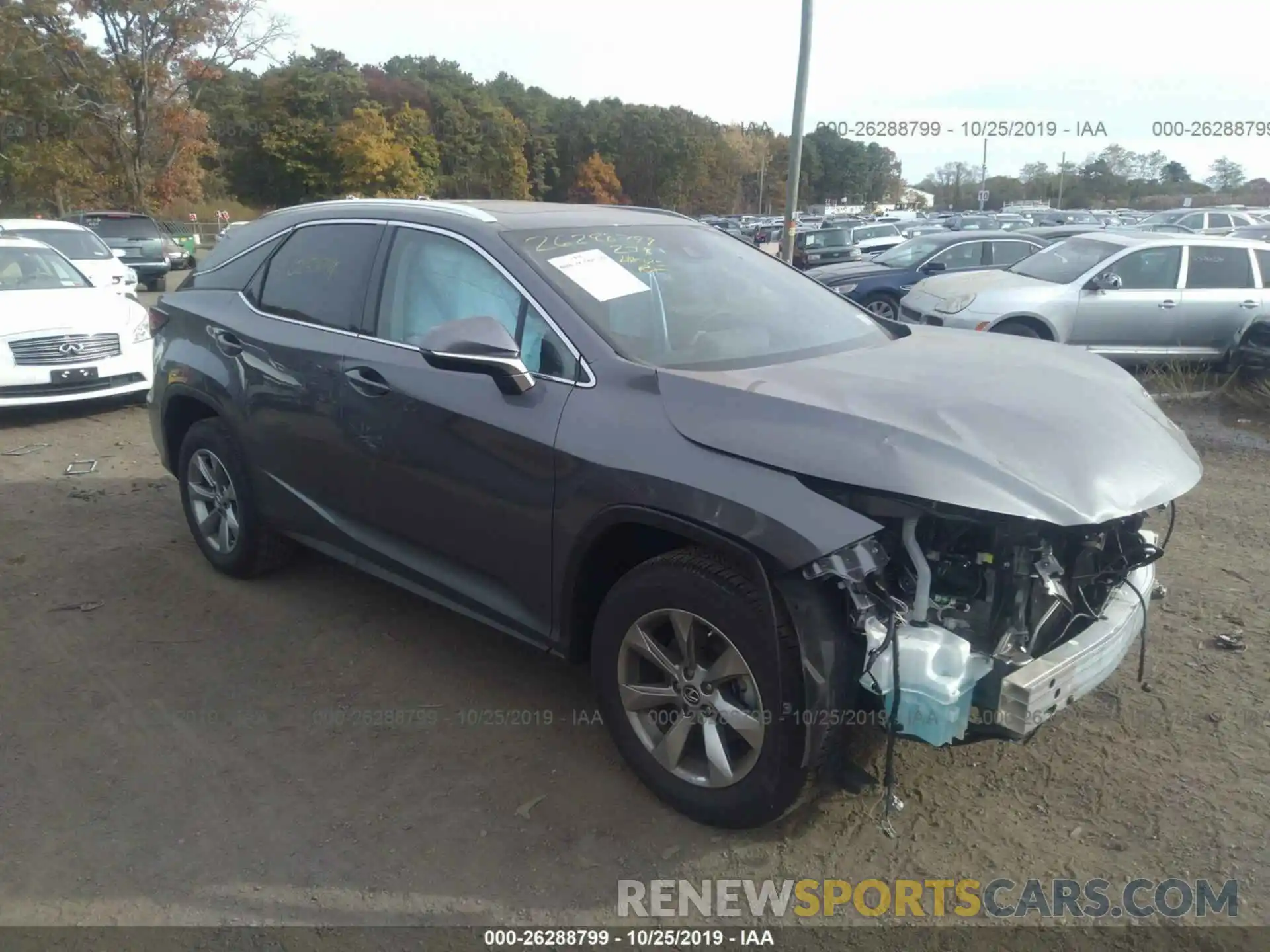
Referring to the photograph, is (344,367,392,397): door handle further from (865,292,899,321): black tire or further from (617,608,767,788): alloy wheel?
(865,292,899,321): black tire

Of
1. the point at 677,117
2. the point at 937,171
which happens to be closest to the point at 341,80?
the point at 677,117

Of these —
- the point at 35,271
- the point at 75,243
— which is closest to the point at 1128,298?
the point at 35,271

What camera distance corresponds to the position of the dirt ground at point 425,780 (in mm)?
2805

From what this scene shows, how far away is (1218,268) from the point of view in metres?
10.4

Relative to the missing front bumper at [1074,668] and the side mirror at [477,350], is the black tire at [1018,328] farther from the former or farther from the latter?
the side mirror at [477,350]

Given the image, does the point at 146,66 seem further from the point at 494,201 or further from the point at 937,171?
the point at 937,171

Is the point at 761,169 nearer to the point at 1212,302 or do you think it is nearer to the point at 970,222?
the point at 970,222

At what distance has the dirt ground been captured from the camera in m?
2.80

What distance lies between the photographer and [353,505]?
3.90m

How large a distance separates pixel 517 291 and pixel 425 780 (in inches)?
67.2

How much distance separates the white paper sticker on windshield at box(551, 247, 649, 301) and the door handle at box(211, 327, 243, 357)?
185 cm

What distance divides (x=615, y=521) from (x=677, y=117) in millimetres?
74148

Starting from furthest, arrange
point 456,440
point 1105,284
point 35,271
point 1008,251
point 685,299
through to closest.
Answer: point 1008,251, point 1105,284, point 35,271, point 685,299, point 456,440

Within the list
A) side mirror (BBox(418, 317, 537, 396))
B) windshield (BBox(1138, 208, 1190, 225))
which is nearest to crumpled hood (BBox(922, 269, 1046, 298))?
side mirror (BBox(418, 317, 537, 396))
